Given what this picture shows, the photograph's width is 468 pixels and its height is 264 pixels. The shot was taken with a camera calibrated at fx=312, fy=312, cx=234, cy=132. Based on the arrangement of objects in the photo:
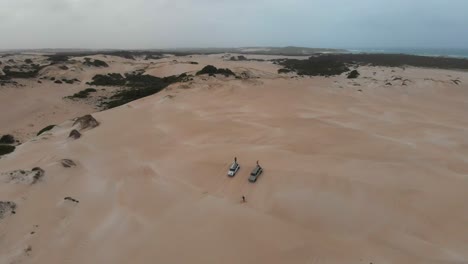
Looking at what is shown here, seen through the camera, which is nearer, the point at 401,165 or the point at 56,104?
the point at 401,165

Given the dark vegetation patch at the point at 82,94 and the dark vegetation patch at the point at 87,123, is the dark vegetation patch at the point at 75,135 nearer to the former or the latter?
the dark vegetation patch at the point at 87,123

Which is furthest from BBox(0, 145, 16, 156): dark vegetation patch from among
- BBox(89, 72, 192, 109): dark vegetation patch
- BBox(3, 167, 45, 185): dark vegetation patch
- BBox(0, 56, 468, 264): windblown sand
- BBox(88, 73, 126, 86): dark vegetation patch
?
BBox(88, 73, 126, 86): dark vegetation patch

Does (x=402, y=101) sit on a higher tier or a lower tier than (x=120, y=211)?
higher

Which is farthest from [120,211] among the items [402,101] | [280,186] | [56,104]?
[402,101]

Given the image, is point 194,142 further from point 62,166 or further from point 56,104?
point 56,104

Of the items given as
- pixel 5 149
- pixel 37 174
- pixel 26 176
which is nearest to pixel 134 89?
pixel 5 149

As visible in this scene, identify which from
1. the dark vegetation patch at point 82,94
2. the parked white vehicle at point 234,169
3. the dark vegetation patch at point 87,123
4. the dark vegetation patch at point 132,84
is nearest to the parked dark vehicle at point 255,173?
the parked white vehicle at point 234,169

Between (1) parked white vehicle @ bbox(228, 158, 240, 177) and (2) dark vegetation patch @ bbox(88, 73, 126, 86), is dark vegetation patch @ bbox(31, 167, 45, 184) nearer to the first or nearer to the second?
(1) parked white vehicle @ bbox(228, 158, 240, 177)

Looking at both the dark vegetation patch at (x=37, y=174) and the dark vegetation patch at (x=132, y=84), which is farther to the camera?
the dark vegetation patch at (x=132, y=84)
